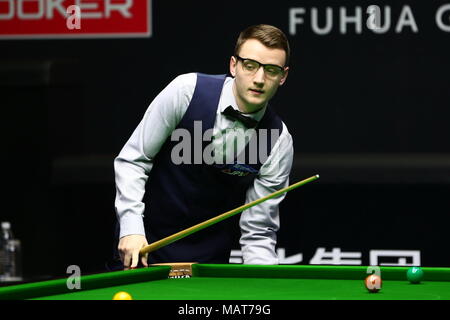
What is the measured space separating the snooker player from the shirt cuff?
0.18 m

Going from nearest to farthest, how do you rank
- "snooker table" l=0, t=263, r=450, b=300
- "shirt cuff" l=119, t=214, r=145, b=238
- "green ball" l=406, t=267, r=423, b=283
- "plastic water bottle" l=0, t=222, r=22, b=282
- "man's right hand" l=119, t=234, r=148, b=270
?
"snooker table" l=0, t=263, r=450, b=300
"green ball" l=406, t=267, r=423, b=283
"man's right hand" l=119, t=234, r=148, b=270
"shirt cuff" l=119, t=214, r=145, b=238
"plastic water bottle" l=0, t=222, r=22, b=282

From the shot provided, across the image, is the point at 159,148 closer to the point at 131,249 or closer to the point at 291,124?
the point at 131,249

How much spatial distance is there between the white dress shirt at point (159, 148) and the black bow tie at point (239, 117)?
0.02m

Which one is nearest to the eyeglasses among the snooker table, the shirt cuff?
the shirt cuff

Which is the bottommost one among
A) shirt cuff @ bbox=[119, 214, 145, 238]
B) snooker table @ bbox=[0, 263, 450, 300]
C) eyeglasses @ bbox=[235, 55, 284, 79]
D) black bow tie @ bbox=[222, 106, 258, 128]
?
snooker table @ bbox=[0, 263, 450, 300]

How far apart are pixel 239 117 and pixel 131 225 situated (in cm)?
59

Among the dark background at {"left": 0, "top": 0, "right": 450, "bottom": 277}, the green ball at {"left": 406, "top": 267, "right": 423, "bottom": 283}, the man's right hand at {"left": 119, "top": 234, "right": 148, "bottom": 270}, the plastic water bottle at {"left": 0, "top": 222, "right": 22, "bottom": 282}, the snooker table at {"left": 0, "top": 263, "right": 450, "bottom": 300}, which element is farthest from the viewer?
the plastic water bottle at {"left": 0, "top": 222, "right": 22, "bottom": 282}

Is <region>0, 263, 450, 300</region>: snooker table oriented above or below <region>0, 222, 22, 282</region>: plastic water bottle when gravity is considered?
above

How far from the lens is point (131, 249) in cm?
292

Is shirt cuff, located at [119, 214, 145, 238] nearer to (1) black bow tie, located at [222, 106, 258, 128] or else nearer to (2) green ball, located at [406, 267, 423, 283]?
(1) black bow tie, located at [222, 106, 258, 128]

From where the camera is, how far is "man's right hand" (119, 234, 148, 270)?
9.50 feet

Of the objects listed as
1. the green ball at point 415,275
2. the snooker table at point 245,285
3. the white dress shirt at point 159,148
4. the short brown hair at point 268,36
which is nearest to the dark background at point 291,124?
the white dress shirt at point 159,148

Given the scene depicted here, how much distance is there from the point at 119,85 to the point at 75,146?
0.38 meters

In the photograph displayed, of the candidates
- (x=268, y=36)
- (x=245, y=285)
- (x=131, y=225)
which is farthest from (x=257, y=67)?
(x=245, y=285)
